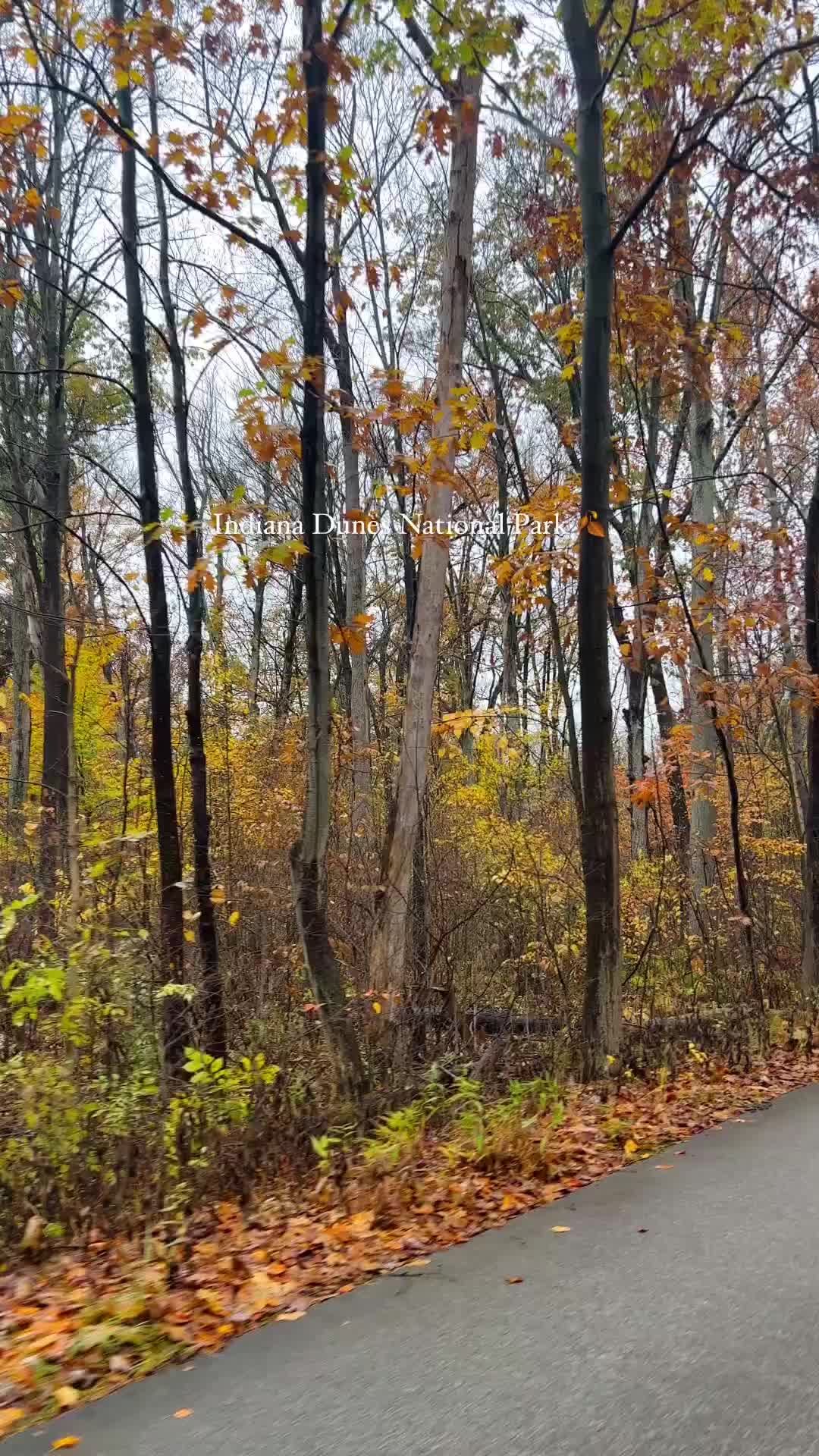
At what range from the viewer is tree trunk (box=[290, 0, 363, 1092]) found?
6023 mm

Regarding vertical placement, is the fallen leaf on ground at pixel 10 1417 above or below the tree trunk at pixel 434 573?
below

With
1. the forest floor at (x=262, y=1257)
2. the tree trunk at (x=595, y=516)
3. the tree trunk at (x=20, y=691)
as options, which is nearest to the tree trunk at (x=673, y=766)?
the tree trunk at (x=595, y=516)

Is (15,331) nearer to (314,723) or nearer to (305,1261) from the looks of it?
(314,723)

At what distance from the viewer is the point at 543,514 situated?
7.57 meters

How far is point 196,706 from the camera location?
8.78 meters

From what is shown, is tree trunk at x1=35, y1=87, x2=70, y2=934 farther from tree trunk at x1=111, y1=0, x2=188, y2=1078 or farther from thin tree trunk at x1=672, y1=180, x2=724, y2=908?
thin tree trunk at x1=672, y1=180, x2=724, y2=908

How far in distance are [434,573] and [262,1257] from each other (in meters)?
6.23

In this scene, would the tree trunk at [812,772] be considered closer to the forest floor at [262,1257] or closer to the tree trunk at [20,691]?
the forest floor at [262,1257]

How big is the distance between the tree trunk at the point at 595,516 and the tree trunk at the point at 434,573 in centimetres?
115

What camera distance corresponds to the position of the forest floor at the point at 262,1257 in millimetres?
2920

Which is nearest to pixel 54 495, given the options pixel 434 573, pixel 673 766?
pixel 434 573

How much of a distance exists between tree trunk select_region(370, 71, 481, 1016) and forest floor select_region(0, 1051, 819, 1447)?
9.19 ft

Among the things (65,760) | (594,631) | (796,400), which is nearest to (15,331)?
(65,760)

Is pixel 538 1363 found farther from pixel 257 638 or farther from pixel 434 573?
pixel 257 638
